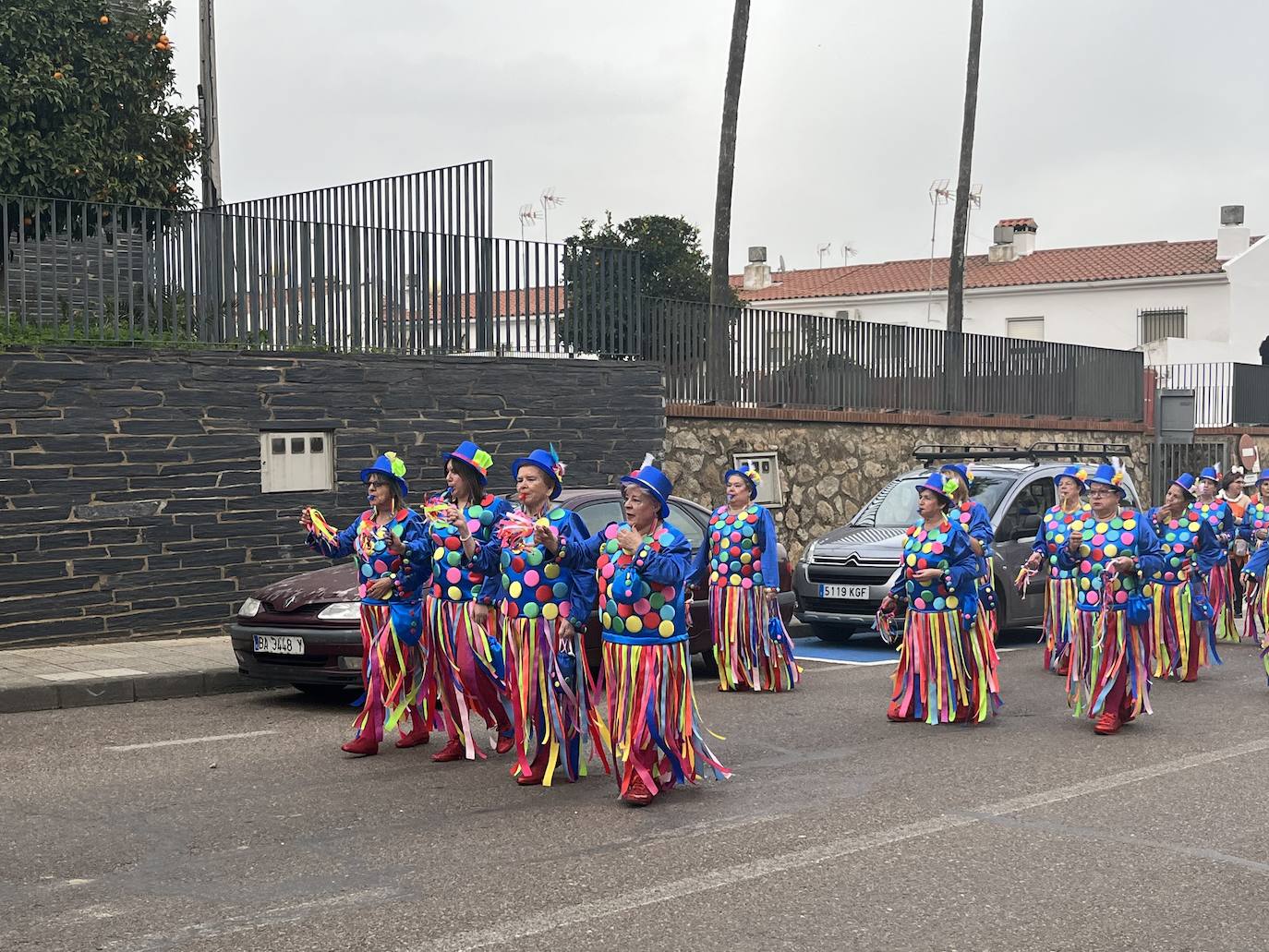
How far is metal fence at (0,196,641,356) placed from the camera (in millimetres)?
13094

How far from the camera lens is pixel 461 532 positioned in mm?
7562

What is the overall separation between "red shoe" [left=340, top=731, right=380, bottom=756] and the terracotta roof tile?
42.6 meters

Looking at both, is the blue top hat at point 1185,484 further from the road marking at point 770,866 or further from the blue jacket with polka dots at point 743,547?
the road marking at point 770,866

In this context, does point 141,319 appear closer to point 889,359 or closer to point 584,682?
point 584,682

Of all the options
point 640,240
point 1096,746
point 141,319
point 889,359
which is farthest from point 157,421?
point 640,240

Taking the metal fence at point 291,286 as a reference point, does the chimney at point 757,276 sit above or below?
above

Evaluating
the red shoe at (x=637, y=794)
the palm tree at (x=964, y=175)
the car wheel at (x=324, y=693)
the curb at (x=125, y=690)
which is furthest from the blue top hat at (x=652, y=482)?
the palm tree at (x=964, y=175)

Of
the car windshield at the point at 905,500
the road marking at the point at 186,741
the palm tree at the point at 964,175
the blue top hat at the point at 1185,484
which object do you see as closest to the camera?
the road marking at the point at 186,741

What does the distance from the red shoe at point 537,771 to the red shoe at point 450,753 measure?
2.31 ft

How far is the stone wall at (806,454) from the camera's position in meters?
19.1

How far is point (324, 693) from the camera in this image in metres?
10.9

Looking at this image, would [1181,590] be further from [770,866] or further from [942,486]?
[770,866]

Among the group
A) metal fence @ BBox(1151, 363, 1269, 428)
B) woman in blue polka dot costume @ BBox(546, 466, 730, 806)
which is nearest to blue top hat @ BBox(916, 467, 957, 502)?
woman in blue polka dot costume @ BBox(546, 466, 730, 806)

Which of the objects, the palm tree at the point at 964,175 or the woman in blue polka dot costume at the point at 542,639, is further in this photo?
Result: the palm tree at the point at 964,175
